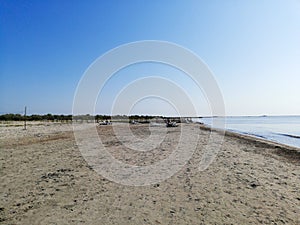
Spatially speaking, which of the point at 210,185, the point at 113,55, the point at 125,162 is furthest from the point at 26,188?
the point at 113,55

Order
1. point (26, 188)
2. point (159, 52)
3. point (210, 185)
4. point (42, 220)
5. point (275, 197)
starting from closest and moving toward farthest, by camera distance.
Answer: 1. point (42, 220)
2. point (275, 197)
3. point (26, 188)
4. point (210, 185)
5. point (159, 52)

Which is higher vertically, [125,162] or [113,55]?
[113,55]

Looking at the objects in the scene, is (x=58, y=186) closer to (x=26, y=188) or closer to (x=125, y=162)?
(x=26, y=188)

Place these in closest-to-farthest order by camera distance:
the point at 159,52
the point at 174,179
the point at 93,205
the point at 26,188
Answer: the point at 93,205 < the point at 26,188 < the point at 174,179 < the point at 159,52

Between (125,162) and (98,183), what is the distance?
343cm

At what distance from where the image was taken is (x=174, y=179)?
8.06m

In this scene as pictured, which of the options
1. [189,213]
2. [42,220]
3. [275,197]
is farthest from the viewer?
[275,197]

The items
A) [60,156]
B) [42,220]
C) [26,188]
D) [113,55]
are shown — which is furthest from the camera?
[113,55]


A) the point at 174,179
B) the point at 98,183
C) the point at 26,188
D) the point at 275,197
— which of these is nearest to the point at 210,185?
the point at 174,179

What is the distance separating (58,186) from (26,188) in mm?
932

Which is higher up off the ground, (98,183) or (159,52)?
(159,52)

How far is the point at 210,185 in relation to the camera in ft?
24.1

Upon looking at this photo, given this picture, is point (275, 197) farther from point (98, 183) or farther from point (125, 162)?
point (125, 162)

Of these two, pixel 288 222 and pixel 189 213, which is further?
pixel 189 213
